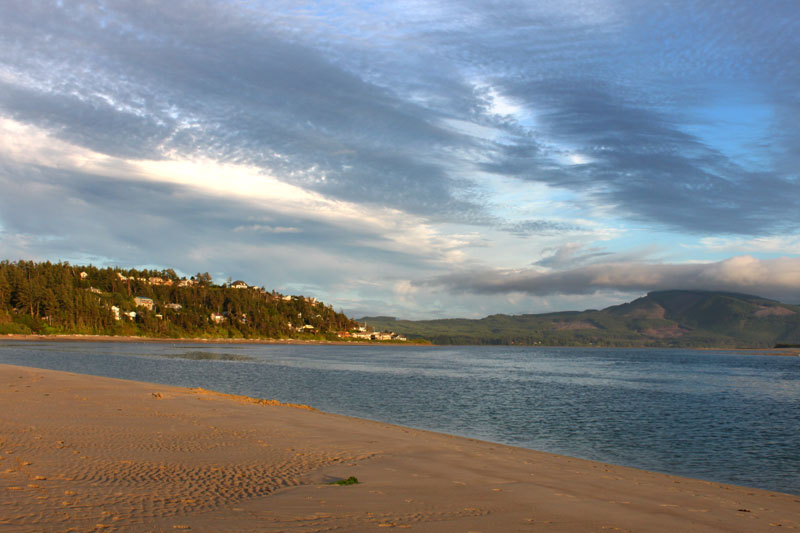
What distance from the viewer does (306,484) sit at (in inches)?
533

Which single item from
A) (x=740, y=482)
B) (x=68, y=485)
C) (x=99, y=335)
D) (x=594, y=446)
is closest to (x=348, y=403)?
(x=594, y=446)

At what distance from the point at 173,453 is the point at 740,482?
20363 mm

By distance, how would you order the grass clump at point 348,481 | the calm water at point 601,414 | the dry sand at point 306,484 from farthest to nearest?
the calm water at point 601,414 → the grass clump at point 348,481 → the dry sand at point 306,484

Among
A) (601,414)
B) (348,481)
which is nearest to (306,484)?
(348,481)

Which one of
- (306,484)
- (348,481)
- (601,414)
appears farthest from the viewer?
(601,414)

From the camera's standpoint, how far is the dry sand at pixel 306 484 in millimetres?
10227

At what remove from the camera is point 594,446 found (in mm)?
26109

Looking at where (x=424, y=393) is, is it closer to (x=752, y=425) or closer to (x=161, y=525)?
(x=752, y=425)

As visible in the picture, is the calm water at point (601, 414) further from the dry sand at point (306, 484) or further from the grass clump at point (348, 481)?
the grass clump at point (348, 481)

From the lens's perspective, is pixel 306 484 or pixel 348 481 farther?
pixel 348 481

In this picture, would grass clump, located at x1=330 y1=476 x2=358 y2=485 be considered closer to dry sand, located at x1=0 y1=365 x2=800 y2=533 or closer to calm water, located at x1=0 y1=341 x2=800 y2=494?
dry sand, located at x1=0 y1=365 x2=800 y2=533

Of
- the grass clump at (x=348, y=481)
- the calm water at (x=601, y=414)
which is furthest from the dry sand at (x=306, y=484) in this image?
the calm water at (x=601, y=414)

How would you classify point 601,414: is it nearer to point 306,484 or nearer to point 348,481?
point 348,481

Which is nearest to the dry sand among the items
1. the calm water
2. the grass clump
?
the grass clump
